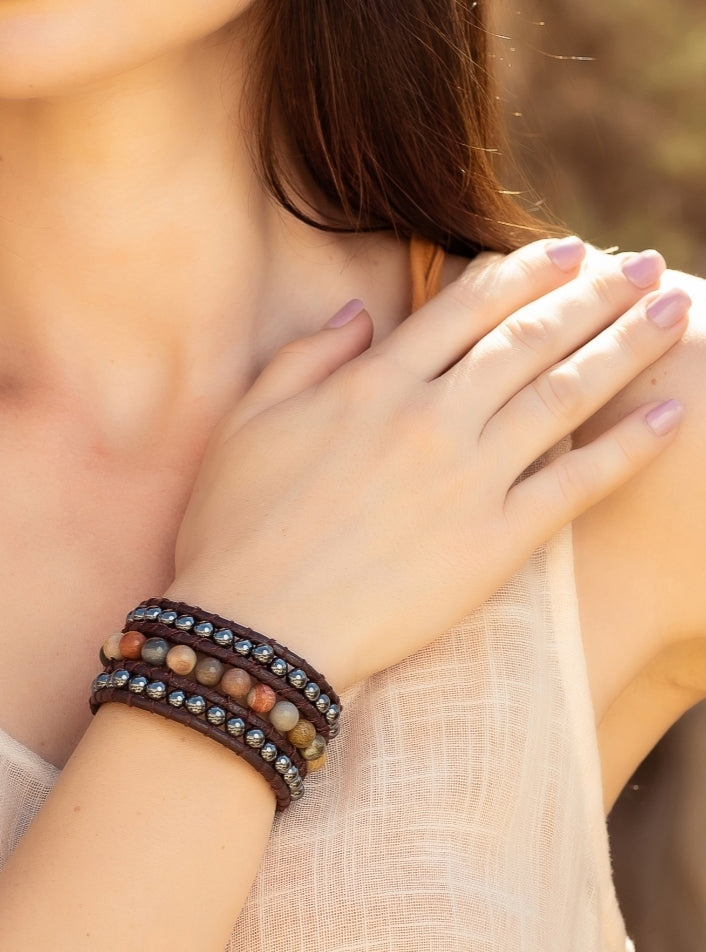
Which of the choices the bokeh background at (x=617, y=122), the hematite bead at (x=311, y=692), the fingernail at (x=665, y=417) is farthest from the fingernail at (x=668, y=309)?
the bokeh background at (x=617, y=122)

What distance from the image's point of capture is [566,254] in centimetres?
145

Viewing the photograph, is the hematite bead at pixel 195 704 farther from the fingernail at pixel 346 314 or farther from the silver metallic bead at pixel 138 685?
the fingernail at pixel 346 314

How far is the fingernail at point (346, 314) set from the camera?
1.48m

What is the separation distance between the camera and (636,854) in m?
2.18

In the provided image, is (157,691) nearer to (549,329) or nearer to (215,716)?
(215,716)

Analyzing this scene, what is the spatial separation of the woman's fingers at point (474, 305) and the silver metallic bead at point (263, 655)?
408 mm

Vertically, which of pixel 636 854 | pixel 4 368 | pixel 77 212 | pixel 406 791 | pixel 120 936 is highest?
pixel 77 212

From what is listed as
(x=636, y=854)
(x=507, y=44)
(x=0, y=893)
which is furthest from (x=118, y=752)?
(x=507, y=44)

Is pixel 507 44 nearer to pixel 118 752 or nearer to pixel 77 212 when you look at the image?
pixel 77 212

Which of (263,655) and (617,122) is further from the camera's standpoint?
(617,122)

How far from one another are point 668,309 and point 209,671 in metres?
0.70

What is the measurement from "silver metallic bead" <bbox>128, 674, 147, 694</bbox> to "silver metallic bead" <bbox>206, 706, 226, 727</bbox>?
0.07m

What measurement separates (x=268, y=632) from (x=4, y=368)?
688 millimetres

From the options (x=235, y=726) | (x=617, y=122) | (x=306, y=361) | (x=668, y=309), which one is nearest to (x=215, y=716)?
(x=235, y=726)
